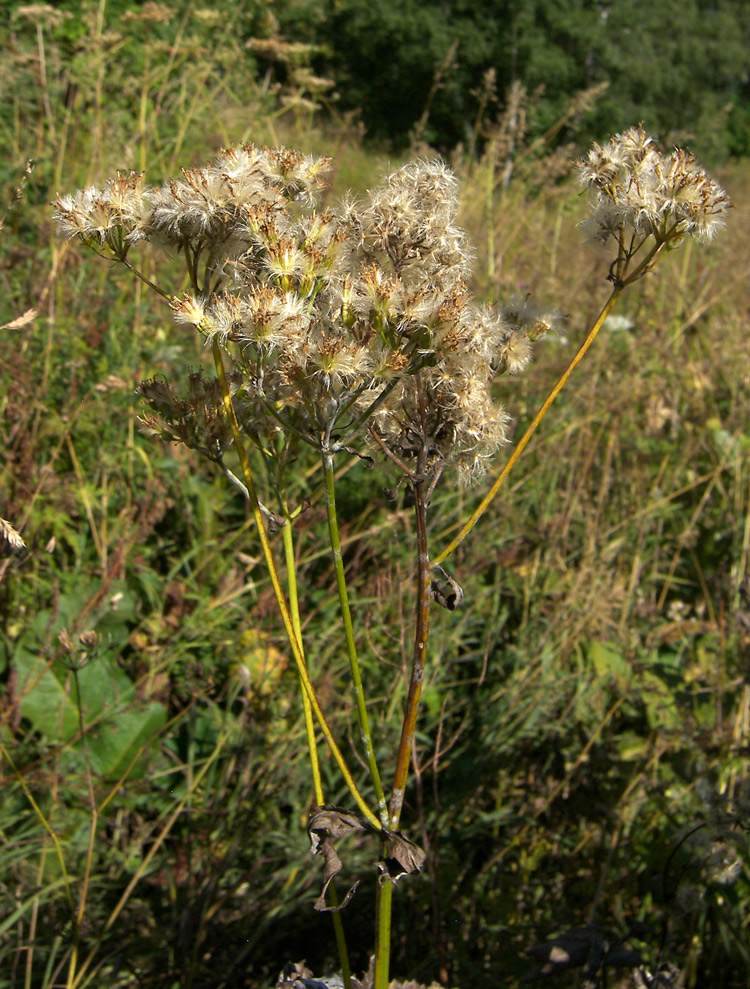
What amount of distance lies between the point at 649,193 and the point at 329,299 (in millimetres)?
431

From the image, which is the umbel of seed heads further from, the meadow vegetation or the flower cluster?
the meadow vegetation

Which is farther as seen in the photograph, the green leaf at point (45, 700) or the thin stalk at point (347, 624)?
the green leaf at point (45, 700)

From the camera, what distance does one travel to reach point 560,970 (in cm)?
136

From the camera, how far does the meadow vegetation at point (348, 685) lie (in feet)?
5.67

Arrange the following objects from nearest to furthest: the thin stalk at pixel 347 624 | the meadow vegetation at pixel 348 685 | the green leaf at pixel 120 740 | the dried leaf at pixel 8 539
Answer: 1. the thin stalk at pixel 347 624
2. the dried leaf at pixel 8 539
3. the meadow vegetation at pixel 348 685
4. the green leaf at pixel 120 740

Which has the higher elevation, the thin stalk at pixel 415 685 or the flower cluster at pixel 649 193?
the flower cluster at pixel 649 193

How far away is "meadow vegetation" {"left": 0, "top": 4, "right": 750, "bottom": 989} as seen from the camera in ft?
5.67

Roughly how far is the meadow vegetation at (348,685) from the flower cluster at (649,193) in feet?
0.45

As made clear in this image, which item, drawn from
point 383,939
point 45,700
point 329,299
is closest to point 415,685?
point 383,939

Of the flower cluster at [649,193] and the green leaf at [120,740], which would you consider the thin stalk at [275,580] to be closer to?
the flower cluster at [649,193]

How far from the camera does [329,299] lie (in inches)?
40.8

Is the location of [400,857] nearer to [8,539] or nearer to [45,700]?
[8,539]

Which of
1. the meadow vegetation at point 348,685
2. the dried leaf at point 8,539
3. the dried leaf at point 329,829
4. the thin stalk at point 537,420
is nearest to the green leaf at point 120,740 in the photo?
the meadow vegetation at point 348,685

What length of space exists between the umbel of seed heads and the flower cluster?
20 cm
